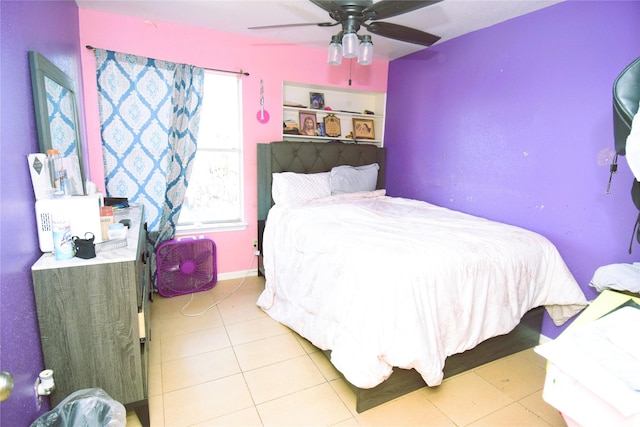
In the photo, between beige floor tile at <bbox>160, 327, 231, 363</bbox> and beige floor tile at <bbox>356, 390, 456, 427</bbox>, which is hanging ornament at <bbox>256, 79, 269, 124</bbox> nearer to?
beige floor tile at <bbox>160, 327, 231, 363</bbox>

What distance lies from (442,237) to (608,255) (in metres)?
1.06

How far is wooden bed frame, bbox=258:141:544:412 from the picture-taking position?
182cm

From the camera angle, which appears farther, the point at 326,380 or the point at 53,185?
the point at 326,380

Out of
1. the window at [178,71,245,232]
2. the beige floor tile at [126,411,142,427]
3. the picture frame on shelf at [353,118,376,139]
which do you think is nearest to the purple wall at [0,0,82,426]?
the beige floor tile at [126,411,142,427]

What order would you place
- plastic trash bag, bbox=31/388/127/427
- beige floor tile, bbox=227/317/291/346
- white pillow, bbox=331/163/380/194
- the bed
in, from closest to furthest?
plastic trash bag, bbox=31/388/127/427 → the bed → beige floor tile, bbox=227/317/291/346 → white pillow, bbox=331/163/380/194

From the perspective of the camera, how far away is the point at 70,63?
84.5 inches

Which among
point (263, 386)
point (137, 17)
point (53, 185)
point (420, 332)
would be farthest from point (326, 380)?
point (137, 17)

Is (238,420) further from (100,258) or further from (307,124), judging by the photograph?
(307,124)

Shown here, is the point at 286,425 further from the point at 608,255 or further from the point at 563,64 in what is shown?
the point at 563,64

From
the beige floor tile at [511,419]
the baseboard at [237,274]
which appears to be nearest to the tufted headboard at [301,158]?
the baseboard at [237,274]

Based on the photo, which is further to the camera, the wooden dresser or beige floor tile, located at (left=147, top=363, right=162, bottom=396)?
beige floor tile, located at (left=147, top=363, right=162, bottom=396)

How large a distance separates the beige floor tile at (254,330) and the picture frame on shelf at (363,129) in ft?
7.65

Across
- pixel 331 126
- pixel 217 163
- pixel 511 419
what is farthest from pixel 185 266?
pixel 511 419

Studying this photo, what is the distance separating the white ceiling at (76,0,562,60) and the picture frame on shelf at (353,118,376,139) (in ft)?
3.71
